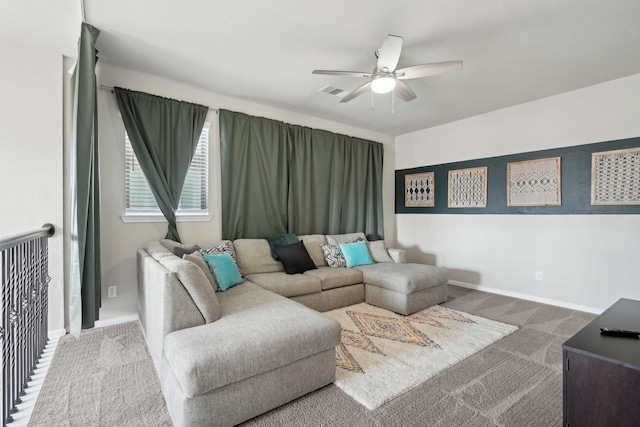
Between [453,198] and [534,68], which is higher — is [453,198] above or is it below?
below

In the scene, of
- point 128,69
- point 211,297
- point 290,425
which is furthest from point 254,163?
point 290,425

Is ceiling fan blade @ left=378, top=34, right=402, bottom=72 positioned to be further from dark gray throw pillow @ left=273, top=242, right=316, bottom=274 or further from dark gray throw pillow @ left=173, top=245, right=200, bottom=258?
dark gray throw pillow @ left=173, top=245, right=200, bottom=258

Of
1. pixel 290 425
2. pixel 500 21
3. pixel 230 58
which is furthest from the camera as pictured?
pixel 230 58

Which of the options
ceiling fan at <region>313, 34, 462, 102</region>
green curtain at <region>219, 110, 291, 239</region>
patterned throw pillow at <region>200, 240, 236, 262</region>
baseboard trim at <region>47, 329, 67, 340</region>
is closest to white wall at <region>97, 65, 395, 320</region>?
baseboard trim at <region>47, 329, 67, 340</region>

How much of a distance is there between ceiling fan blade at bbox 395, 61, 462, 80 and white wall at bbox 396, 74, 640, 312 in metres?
2.34

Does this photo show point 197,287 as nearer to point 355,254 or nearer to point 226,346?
point 226,346

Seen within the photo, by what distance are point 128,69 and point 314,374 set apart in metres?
3.45

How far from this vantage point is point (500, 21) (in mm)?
2248

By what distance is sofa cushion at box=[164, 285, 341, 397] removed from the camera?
1.43m

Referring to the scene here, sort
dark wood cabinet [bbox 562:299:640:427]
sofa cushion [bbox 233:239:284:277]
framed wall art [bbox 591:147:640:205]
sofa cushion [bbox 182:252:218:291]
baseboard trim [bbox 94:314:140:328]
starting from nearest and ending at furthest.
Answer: dark wood cabinet [bbox 562:299:640:427] → sofa cushion [bbox 182:252:218:291] → baseboard trim [bbox 94:314:140:328] → framed wall art [bbox 591:147:640:205] → sofa cushion [bbox 233:239:284:277]

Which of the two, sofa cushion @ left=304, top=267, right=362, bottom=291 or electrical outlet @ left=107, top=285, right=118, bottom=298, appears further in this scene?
sofa cushion @ left=304, top=267, right=362, bottom=291

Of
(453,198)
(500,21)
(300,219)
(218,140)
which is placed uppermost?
(500,21)

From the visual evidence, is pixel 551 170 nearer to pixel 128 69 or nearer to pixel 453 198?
pixel 453 198

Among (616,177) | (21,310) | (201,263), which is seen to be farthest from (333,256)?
(616,177)
